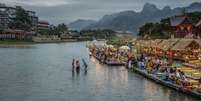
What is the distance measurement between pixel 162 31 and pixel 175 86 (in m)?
122

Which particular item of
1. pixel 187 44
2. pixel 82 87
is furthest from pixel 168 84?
pixel 187 44

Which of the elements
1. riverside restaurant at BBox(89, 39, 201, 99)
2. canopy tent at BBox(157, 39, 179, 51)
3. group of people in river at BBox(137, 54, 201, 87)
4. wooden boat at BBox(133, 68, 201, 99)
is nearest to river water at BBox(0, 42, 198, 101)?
wooden boat at BBox(133, 68, 201, 99)

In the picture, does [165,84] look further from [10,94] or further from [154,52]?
[154,52]

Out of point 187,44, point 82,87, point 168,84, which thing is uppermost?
point 187,44

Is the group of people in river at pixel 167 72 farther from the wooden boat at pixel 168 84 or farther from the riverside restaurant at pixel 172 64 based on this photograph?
the wooden boat at pixel 168 84

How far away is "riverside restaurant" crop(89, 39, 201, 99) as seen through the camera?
4631 cm

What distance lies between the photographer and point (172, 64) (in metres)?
66.9

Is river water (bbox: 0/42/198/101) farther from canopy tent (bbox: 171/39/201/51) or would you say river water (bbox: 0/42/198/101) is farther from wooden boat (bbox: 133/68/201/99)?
canopy tent (bbox: 171/39/201/51)

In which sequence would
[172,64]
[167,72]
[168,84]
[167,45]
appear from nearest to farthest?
[168,84] < [167,72] < [172,64] < [167,45]

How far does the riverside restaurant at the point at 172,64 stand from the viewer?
46306mm

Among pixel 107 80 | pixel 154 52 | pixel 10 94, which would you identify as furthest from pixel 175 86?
pixel 154 52

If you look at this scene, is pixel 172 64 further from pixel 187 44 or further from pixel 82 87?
pixel 187 44

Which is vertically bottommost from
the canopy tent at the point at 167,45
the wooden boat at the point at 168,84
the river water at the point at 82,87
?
the river water at the point at 82,87

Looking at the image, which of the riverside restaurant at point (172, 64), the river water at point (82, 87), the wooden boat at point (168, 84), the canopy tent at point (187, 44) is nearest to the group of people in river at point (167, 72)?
the riverside restaurant at point (172, 64)
